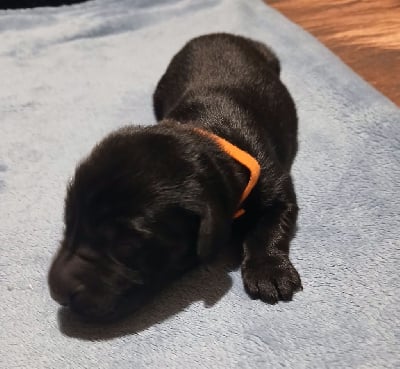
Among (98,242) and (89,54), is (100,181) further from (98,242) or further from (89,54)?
(89,54)

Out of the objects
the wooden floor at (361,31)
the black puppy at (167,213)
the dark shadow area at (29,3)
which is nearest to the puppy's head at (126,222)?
the black puppy at (167,213)

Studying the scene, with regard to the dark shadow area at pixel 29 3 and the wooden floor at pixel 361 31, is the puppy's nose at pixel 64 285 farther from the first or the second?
the dark shadow area at pixel 29 3

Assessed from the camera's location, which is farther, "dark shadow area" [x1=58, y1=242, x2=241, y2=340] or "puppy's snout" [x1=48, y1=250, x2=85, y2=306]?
"dark shadow area" [x1=58, y1=242, x2=241, y2=340]

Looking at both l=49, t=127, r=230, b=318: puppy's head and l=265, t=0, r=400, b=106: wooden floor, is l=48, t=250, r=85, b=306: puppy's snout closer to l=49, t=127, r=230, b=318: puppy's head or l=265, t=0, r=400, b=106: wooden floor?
l=49, t=127, r=230, b=318: puppy's head

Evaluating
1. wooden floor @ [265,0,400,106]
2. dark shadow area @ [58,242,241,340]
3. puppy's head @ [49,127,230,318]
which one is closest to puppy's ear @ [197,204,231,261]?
puppy's head @ [49,127,230,318]

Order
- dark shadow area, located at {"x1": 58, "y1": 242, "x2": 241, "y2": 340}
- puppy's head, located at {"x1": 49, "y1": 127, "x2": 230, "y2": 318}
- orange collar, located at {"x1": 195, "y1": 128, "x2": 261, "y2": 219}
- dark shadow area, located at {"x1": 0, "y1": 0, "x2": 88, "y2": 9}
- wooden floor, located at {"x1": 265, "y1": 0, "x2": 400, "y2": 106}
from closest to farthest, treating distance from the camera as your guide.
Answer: puppy's head, located at {"x1": 49, "y1": 127, "x2": 230, "y2": 318}
dark shadow area, located at {"x1": 58, "y1": 242, "x2": 241, "y2": 340}
orange collar, located at {"x1": 195, "y1": 128, "x2": 261, "y2": 219}
wooden floor, located at {"x1": 265, "y1": 0, "x2": 400, "y2": 106}
dark shadow area, located at {"x1": 0, "y1": 0, "x2": 88, "y2": 9}

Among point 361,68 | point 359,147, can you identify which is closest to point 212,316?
point 359,147

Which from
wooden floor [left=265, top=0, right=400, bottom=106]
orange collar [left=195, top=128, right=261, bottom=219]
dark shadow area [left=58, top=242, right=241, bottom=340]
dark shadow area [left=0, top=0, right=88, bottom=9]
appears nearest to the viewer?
dark shadow area [left=58, top=242, right=241, bottom=340]

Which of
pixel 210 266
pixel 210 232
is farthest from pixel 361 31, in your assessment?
pixel 210 232
